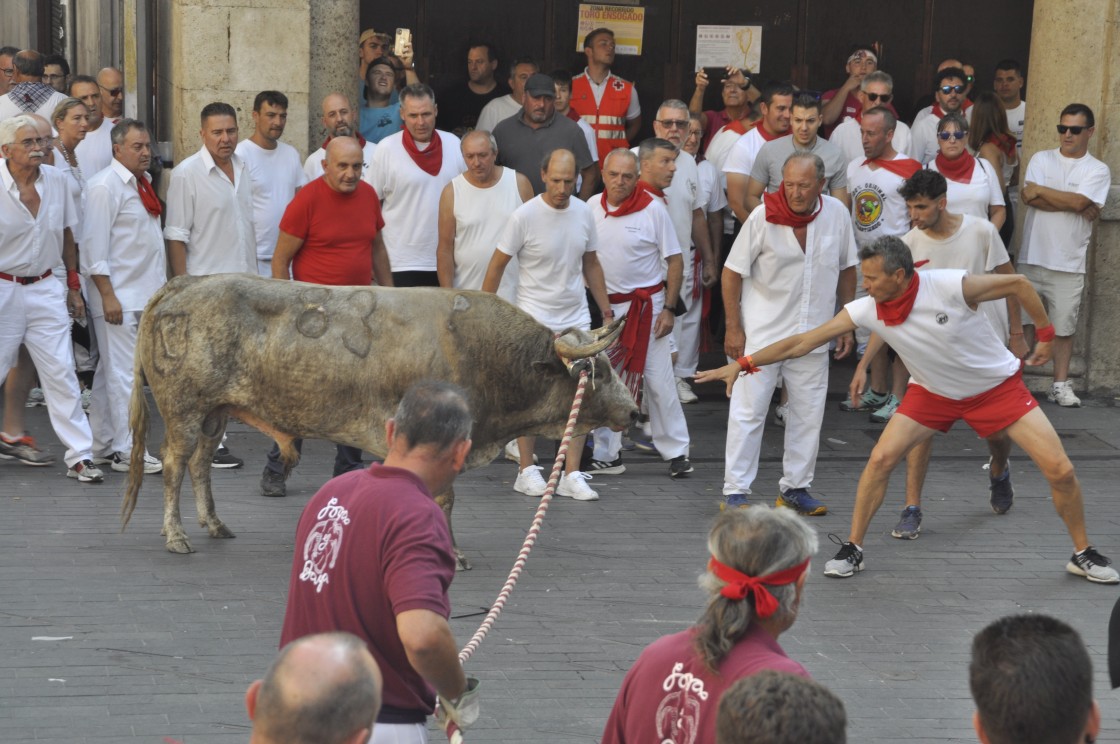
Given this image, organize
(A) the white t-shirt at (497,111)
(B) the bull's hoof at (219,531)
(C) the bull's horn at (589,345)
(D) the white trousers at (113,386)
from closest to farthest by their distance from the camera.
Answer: (C) the bull's horn at (589,345), (B) the bull's hoof at (219,531), (D) the white trousers at (113,386), (A) the white t-shirt at (497,111)

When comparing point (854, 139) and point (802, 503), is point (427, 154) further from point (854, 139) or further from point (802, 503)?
point (854, 139)

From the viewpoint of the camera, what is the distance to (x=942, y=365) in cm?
808

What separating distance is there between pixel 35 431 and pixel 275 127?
8.83ft

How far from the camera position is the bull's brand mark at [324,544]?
4176 millimetres

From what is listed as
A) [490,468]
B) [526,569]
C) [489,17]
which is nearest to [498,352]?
[526,569]

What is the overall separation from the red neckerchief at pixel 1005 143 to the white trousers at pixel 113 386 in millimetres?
7092

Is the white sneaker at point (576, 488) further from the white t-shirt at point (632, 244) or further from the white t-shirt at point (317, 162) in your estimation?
the white t-shirt at point (317, 162)

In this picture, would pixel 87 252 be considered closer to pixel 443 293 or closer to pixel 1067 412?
pixel 443 293

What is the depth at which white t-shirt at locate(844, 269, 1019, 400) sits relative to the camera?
795 centimetres

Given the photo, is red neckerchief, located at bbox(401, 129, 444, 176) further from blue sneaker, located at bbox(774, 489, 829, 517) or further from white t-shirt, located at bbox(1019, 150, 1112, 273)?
white t-shirt, located at bbox(1019, 150, 1112, 273)

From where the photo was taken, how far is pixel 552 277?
9.67m

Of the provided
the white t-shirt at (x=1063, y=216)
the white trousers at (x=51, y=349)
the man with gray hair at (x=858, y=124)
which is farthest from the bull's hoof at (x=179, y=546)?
the white t-shirt at (x=1063, y=216)

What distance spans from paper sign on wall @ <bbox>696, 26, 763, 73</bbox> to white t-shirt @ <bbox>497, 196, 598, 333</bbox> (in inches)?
225

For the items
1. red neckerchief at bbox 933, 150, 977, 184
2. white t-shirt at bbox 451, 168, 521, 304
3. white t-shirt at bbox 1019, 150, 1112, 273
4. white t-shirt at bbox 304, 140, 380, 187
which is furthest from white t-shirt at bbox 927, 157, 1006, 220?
white t-shirt at bbox 304, 140, 380, 187
